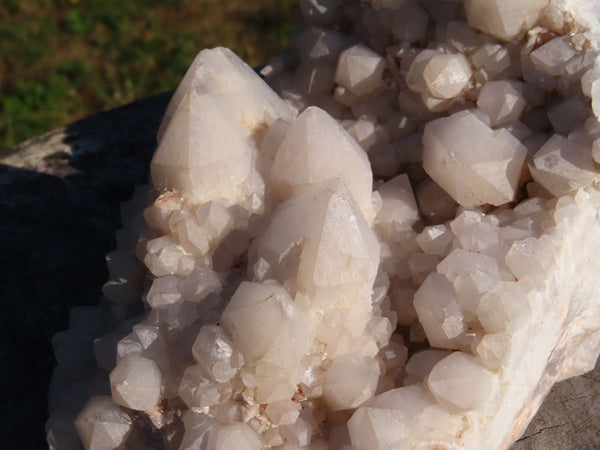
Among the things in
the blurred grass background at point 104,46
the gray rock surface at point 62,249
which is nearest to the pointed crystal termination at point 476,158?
the gray rock surface at point 62,249

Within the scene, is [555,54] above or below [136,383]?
above

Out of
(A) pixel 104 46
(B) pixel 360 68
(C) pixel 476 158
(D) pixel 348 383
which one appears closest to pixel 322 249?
(D) pixel 348 383

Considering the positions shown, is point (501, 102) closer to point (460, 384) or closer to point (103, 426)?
point (460, 384)

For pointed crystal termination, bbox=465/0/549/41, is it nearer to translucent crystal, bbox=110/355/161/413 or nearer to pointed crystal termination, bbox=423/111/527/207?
pointed crystal termination, bbox=423/111/527/207

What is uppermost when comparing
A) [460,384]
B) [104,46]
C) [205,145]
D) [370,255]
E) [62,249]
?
[205,145]

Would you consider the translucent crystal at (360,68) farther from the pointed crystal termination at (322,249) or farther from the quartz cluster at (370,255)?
the pointed crystal termination at (322,249)

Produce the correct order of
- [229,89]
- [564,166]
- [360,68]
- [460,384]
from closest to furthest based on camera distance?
[460,384] < [564,166] < [229,89] < [360,68]

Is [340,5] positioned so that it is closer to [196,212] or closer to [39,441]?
[196,212]
